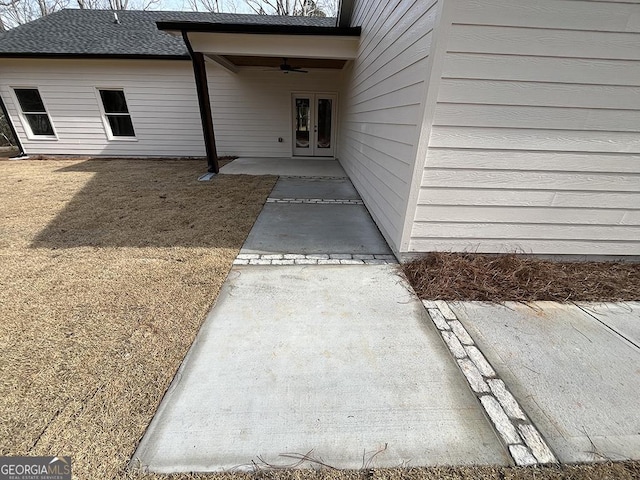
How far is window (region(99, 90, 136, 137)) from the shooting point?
8.77 metres

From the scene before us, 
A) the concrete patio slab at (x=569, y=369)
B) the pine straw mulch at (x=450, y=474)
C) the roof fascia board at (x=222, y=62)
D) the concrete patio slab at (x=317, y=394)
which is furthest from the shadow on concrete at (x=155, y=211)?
the roof fascia board at (x=222, y=62)

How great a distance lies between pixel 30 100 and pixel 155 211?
8688 millimetres

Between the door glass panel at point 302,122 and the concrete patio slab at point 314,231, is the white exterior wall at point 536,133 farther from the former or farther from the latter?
the door glass panel at point 302,122

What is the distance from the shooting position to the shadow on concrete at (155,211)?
342cm

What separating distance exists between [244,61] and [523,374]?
9220mm

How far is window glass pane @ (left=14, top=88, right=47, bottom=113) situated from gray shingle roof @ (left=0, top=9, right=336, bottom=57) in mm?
1012

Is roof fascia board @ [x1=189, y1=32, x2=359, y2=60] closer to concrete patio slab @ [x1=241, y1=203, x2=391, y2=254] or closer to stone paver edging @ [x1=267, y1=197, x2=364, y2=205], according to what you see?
stone paver edging @ [x1=267, y1=197, x2=364, y2=205]

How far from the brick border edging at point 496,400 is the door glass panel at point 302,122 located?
8.63 meters

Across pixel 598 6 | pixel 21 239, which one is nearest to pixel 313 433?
pixel 598 6

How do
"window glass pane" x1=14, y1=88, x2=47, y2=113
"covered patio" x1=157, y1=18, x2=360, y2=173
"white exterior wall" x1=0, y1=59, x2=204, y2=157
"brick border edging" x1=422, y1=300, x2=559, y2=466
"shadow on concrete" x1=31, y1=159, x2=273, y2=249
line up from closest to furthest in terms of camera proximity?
1. "brick border edging" x1=422, y1=300, x2=559, y2=466
2. "shadow on concrete" x1=31, y1=159, x2=273, y2=249
3. "covered patio" x1=157, y1=18, x2=360, y2=173
4. "white exterior wall" x1=0, y1=59, x2=204, y2=157
5. "window glass pane" x1=14, y1=88, x2=47, y2=113

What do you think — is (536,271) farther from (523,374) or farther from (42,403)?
(42,403)

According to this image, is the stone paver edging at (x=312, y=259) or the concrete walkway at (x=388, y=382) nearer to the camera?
the concrete walkway at (x=388, y=382)

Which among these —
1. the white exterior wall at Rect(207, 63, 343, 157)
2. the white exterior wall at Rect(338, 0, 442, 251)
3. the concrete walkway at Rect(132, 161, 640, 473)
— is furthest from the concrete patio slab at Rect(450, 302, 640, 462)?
the white exterior wall at Rect(207, 63, 343, 157)

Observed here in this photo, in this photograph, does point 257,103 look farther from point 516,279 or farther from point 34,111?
point 516,279
